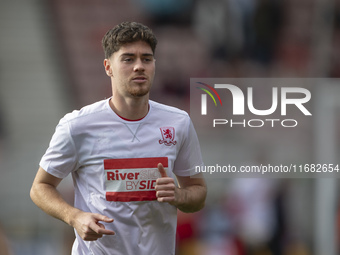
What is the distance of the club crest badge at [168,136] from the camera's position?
3.72 metres

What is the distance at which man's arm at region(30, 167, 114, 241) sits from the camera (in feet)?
10.9

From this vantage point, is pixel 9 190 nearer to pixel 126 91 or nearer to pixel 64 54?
pixel 64 54

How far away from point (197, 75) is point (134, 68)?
7422mm

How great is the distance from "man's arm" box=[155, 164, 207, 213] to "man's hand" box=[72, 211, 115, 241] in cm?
31

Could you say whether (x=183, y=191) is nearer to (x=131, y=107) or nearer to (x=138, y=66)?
(x=131, y=107)

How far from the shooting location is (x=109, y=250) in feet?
11.9

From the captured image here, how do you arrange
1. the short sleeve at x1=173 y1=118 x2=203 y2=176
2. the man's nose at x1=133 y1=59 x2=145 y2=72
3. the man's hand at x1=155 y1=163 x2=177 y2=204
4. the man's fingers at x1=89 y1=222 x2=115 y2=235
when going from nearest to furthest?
1. the man's fingers at x1=89 y1=222 x2=115 y2=235
2. the man's hand at x1=155 y1=163 x2=177 y2=204
3. the man's nose at x1=133 y1=59 x2=145 y2=72
4. the short sleeve at x1=173 y1=118 x2=203 y2=176

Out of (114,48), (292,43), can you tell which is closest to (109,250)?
(114,48)

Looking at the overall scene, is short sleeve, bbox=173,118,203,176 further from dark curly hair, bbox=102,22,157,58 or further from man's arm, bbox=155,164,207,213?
dark curly hair, bbox=102,22,157,58

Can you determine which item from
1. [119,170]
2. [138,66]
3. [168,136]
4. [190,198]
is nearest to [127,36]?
[138,66]

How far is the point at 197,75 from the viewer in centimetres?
1093

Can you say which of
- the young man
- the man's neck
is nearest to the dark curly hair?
the young man

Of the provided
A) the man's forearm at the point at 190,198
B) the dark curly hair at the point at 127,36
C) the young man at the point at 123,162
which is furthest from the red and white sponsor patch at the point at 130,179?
the dark curly hair at the point at 127,36

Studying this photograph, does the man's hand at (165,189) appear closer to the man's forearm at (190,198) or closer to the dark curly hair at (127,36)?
the man's forearm at (190,198)
